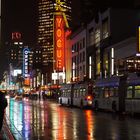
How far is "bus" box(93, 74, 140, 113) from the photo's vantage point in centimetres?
3519

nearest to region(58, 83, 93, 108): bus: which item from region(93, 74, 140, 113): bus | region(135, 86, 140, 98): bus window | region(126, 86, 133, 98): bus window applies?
region(93, 74, 140, 113): bus

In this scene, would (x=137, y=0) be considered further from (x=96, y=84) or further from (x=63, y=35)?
(x=96, y=84)

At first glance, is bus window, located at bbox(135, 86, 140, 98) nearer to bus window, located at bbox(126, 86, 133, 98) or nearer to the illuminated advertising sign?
bus window, located at bbox(126, 86, 133, 98)

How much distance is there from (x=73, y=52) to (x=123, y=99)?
70900mm

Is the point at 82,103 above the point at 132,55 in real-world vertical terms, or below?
below

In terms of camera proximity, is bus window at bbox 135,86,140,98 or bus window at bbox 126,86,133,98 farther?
bus window at bbox 126,86,133,98

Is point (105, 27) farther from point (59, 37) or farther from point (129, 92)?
point (129, 92)

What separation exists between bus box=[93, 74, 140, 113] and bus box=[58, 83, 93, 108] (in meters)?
2.24

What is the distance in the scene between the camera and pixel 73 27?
11700cm

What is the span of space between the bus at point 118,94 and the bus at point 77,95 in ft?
7.36

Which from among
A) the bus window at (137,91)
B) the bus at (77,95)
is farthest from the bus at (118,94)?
the bus at (77,95)

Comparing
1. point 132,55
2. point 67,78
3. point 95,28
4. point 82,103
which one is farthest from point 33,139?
point 67,78

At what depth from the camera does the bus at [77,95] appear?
5047 cm

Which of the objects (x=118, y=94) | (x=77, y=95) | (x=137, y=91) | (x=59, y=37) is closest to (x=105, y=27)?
(x=77, y=95)
